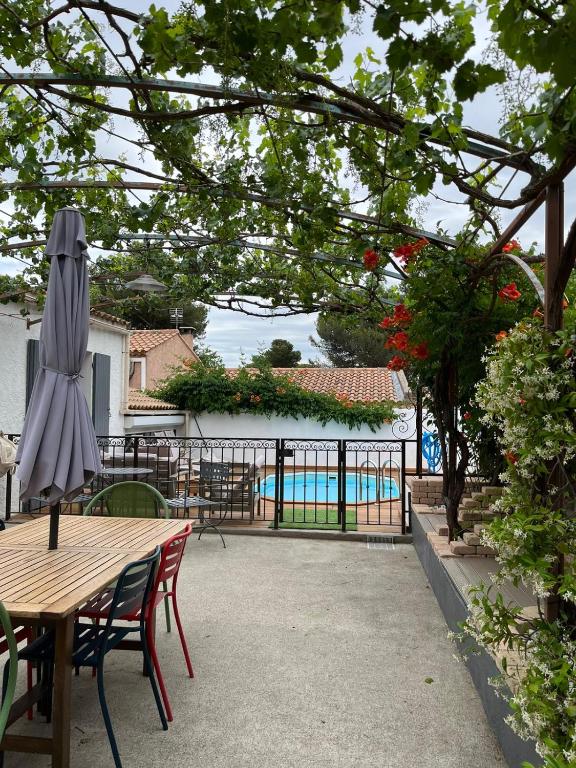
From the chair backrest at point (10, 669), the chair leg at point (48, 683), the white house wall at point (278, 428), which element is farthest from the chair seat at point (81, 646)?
the white house wall at point (278, 428)

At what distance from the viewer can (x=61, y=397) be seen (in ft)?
10.6

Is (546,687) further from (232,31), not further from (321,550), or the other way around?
(321,550)

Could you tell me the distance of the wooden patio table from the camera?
7.72 ft

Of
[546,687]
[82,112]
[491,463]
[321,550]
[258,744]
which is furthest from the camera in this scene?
[321,550]

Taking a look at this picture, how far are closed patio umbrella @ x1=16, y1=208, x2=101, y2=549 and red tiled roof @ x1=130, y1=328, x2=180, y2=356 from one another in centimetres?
1509

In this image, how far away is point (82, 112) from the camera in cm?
412

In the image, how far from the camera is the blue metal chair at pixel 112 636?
2.58 m

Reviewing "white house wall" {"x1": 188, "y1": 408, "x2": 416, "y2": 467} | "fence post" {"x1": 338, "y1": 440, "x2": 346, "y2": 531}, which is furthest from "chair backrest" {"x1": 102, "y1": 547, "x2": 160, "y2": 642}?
"white house wall" {"x1": 188, "y1": 408, "x2": 416, "y2": 467}

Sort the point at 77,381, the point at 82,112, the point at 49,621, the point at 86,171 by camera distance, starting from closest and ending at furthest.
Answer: the point at 49,621, the point at 77,381, the point at 82,112, the point at 86,171

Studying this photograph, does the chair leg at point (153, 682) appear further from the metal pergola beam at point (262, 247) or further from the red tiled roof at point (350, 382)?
the red tiled roof at point (350, 382)

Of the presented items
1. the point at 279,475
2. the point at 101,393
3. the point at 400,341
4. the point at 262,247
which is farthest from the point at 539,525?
the point at 101,393

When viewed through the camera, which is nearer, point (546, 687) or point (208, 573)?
point (546, 687)

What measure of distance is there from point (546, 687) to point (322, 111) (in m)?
2.62

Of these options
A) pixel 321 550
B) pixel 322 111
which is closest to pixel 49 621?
pixel 322 111
